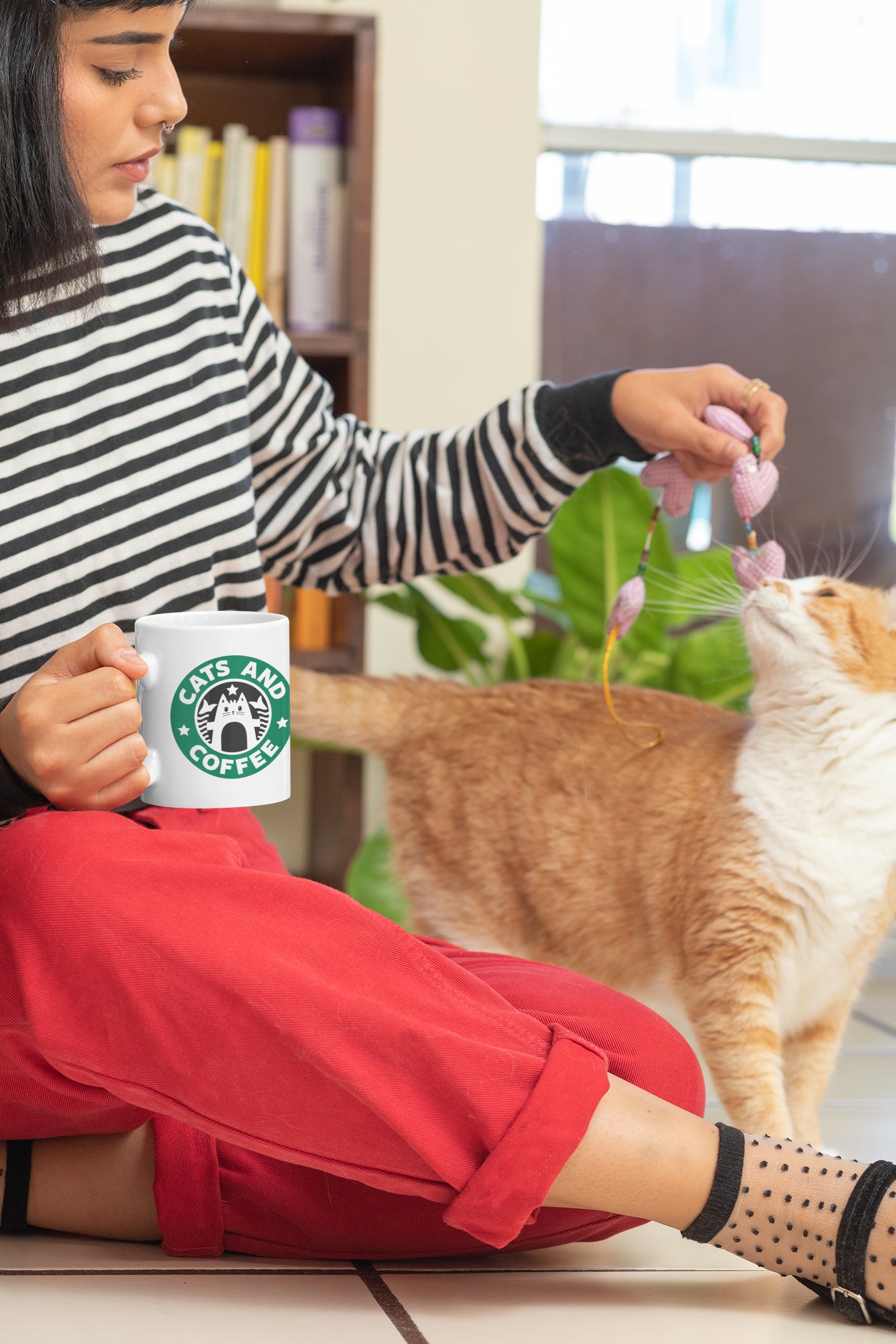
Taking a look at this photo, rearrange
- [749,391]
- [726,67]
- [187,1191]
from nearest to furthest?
[187,1191] < [749,391] < [726,67]

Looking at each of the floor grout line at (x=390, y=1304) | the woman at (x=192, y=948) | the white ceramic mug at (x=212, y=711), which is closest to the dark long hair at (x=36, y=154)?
the woman at (x=192, y=948)

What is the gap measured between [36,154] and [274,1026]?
22.9 inches

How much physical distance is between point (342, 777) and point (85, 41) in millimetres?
1321

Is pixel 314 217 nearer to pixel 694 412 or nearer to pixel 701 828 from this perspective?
pixel 694 412

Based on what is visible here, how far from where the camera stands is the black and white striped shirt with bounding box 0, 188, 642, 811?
103 centimetres

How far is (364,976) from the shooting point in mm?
754

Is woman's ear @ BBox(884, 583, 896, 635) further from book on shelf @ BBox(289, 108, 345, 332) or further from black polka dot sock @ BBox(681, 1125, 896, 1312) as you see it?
book on shelf @ BBox(289, 108, 345, 332)

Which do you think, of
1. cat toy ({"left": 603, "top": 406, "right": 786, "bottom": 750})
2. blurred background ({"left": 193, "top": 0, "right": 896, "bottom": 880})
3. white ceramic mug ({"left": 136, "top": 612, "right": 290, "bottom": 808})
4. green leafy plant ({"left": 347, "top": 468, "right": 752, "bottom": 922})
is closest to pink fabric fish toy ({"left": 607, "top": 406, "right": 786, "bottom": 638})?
cat toy ({"left": 603, "top": 406, "right": 786, "bottom": 750})

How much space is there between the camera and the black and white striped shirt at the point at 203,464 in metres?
1.03

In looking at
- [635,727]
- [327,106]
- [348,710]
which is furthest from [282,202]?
[635,727]

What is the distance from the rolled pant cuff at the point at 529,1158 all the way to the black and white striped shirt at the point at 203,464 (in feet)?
1.74

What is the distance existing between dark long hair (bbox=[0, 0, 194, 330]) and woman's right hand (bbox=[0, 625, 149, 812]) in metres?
0.30

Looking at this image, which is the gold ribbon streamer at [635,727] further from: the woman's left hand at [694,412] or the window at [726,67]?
the window at [726,67]

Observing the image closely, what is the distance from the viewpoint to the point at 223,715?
775mm
